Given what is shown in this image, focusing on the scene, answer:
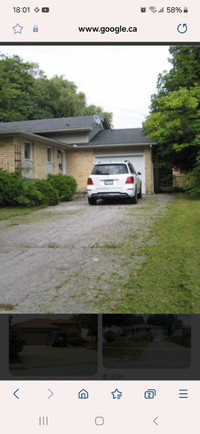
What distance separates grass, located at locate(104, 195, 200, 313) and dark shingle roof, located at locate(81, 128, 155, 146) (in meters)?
14.2

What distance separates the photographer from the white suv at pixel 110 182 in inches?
496

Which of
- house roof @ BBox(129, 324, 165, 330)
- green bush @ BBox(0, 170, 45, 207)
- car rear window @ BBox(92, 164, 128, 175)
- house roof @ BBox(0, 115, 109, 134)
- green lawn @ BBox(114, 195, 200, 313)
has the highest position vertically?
house roof @ BBox(0, 115, 109, 134)

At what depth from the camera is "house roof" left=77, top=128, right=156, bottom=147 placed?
20.0 metres

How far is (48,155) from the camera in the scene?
64.7ft

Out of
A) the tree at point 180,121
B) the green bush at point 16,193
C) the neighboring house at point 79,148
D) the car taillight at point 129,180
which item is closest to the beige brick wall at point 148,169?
the neighboring house at point 79,148

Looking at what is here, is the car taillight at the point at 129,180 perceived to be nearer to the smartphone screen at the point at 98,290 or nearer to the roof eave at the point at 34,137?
the smartphone screen at the point at 98,290

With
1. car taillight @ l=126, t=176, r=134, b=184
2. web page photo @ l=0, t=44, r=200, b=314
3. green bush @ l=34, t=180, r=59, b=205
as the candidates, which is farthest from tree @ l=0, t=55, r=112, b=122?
car taillight @ l=126, t=176, r=134, b=184

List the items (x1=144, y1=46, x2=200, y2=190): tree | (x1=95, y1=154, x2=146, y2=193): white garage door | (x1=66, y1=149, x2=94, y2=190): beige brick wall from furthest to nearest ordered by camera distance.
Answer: (x1=66, y1=149, x2=94, y2=190): beige brick wall < (x1=95, y1=154, x2=146, y2=193): white garage door < (x1=144, y1=46, x2=200, y2=190): tree

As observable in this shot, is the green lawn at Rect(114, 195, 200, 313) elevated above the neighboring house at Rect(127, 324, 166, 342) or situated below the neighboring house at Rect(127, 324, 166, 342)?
below

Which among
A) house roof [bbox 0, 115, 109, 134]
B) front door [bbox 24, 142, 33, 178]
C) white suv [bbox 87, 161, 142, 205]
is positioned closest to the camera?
white suv [bbox 87, 161, 142, 205]

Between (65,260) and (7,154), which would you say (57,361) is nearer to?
(65,260)
